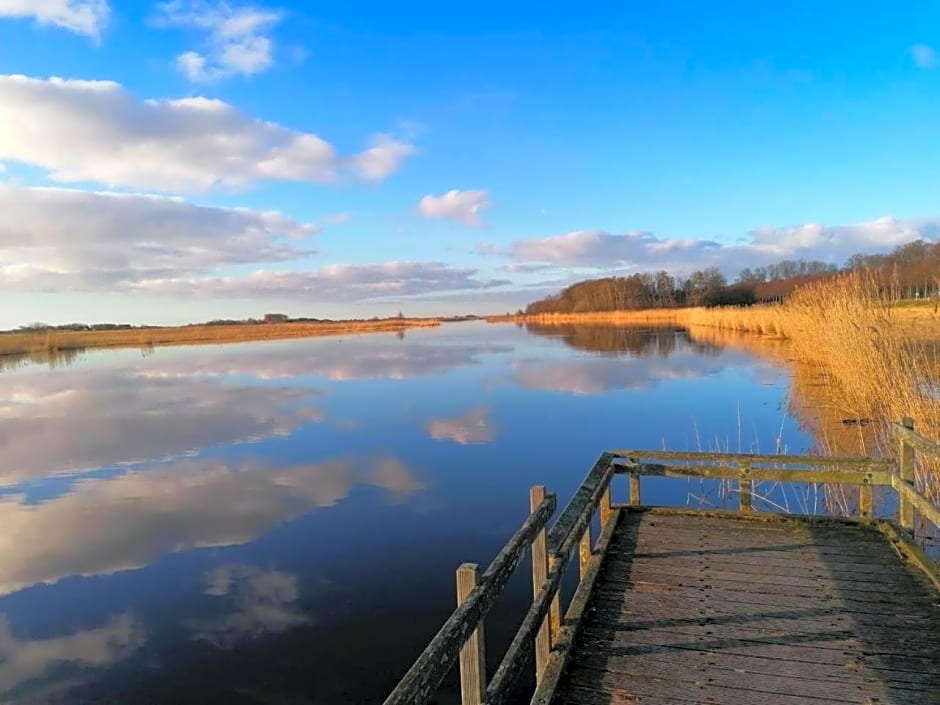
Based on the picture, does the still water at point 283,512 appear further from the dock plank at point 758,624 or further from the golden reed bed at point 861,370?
the dock plank at point 758,624

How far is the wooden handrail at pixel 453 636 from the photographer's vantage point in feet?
5.98

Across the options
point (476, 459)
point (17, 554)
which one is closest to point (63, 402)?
point (17, 554)

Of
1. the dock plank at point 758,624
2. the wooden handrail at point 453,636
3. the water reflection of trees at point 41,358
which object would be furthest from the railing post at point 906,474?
the water reflection of trees at point 41,358

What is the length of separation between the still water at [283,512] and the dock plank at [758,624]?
1.51m

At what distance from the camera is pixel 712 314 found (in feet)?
170

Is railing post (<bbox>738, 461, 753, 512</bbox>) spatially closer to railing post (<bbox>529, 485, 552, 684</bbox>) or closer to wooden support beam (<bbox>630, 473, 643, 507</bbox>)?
wooden support beam (<bbox>630, 473, 643, 507</bbox>)

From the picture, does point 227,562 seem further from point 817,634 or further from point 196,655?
point 817,634

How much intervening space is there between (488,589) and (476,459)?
8.72m

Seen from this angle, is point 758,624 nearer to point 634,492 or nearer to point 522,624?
point 522,624

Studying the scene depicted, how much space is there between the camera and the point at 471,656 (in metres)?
2.51

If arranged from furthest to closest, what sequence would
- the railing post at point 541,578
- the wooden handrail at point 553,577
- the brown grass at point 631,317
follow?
1. the brown grass at point 631,317
2. the railing post at point 541,578
3. the wooden handrail at point 553,577

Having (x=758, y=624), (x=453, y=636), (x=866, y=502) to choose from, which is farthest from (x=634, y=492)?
(x=453, y=636)

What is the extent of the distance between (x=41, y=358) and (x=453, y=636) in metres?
55.6

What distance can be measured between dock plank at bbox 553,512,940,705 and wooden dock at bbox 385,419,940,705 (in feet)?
0.04
